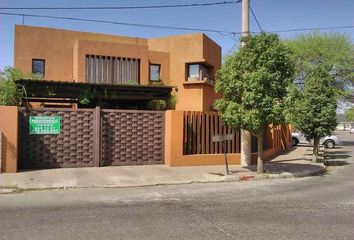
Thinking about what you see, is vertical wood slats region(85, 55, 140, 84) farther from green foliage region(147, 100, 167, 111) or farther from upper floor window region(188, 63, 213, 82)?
green foliage region(147, 100, 167, 111)

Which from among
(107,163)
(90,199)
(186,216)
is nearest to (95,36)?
(107,163)

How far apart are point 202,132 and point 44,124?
20.9ft

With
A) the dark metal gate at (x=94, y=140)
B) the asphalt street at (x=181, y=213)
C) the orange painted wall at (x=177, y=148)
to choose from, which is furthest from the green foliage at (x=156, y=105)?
the asphalt street at (x=181, y=213)

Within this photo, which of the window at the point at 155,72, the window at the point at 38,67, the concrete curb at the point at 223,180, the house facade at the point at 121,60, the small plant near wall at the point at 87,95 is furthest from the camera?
the window at the point at 155,72

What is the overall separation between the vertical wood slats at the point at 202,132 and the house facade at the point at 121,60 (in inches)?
248

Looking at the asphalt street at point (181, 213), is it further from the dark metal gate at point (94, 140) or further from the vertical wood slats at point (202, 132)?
the vertical wood slats at point (202, 132)

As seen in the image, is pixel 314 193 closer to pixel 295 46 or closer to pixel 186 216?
pixel 186 216

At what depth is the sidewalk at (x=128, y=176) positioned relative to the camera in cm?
1306

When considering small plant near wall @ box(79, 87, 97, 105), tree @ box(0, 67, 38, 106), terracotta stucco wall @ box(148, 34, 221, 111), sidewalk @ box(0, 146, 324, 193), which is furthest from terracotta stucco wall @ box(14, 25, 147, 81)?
sidewalk @ box(0, 146, 324, 193)

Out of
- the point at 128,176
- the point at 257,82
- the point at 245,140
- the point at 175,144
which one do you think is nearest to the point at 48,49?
the point at 175,144

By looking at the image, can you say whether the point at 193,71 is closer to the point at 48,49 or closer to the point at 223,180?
the point at 48,49

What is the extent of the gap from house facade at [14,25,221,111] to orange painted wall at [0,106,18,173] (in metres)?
9.32

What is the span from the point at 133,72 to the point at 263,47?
1141cm

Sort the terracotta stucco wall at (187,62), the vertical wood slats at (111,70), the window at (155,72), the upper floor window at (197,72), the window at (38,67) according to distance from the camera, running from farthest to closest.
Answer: the window at (155,72), the upper floor window at (197,72), the terracotta stucco wall at (187,62), the window at (38,67), the vertical wood slats at (111,70)
